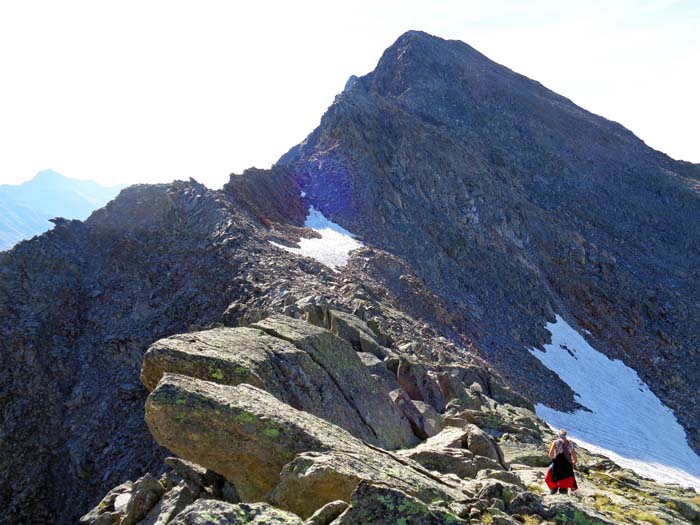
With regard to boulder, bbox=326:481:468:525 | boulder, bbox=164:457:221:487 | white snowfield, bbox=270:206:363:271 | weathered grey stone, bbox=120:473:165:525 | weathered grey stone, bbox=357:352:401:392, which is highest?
white snowfield, bbox=270:206:363:271

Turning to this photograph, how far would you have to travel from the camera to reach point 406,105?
264ft

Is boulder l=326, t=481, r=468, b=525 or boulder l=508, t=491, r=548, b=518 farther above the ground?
boulder l=326, t=481, r=468, b=525

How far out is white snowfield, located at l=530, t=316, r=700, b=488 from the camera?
120ft

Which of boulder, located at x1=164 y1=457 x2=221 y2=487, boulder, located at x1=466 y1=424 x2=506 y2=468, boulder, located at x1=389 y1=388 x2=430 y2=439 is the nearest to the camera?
boulder, located at x1=164 y1=457 x2=221 y2=487

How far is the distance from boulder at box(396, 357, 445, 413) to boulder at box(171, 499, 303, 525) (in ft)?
48.8

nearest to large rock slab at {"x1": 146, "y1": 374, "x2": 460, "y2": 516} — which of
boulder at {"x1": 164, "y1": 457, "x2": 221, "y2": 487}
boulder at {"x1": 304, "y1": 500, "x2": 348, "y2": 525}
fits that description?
boulder at {"x1": 164, "y1": 457, "x2": 221, "y2": 487}

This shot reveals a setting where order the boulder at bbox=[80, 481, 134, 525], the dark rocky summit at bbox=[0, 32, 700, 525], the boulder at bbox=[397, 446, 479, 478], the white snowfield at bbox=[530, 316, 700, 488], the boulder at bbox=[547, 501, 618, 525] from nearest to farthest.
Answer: the boulder at bbox=[547, 501, 618, 525] < the dark rocky summit at bbox=[0, 32, 700, 525] < the boulder at bbox=[80, 481, 134, 525] < the boulder at bbox=[397, 446, 479, 478] < the white snowfield at bbox=[530, 316, 700, 488]

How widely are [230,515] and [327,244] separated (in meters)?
37.9

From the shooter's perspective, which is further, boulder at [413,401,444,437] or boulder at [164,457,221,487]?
boulder at [413,401,444,437]

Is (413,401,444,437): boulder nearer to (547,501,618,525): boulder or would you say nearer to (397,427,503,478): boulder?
(397,427,503,478): boulder

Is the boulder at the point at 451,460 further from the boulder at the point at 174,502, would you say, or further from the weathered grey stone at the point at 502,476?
the boulder at the point at 174,502

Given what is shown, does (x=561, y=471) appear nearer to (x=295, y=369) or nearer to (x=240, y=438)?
(x=295, y=369)

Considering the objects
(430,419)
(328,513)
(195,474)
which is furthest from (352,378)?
(328,513)

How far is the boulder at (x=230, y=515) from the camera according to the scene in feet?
24.9
